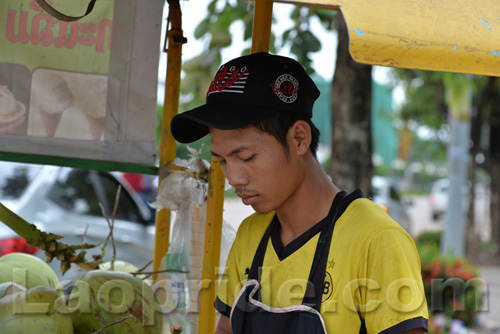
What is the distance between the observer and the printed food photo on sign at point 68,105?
2127 mm

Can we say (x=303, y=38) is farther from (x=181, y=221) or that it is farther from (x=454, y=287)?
(x=454, y=287)

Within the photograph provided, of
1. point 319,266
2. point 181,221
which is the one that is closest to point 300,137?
point 319,266

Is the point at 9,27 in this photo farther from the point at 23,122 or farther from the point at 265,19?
the point at 265,19

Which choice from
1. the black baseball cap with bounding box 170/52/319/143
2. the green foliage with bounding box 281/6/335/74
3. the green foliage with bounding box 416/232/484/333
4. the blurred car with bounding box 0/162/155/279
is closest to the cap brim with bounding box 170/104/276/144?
the black baseball cap with bounding box 170/52/319/143

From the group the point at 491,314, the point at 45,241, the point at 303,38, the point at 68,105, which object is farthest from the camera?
the point at 491,314

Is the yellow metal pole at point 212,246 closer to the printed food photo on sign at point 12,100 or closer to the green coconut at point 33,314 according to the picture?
the green coconut at point 33,314

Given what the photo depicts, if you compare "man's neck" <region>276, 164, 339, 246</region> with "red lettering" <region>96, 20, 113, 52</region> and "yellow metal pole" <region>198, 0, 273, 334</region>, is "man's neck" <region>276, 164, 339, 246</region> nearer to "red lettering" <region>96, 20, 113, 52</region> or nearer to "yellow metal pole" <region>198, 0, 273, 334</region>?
"yellow metal pole" <region>198, 0, 273, 334</region>

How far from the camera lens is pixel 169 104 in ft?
6.96

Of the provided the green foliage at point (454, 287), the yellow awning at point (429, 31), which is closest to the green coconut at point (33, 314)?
the yellow awning at point (429, 31)

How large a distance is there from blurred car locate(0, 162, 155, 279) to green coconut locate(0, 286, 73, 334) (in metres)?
2.78

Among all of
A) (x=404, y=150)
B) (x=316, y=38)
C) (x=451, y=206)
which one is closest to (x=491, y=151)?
(x=451, y=206)

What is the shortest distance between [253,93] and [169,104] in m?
0.76

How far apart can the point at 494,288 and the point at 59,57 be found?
816cm

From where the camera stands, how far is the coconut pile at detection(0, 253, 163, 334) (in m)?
1.60
